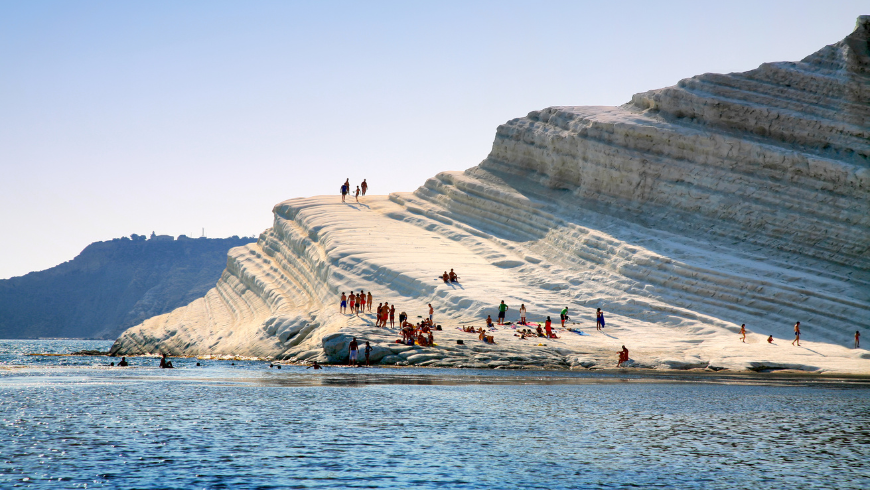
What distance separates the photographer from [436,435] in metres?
14.4

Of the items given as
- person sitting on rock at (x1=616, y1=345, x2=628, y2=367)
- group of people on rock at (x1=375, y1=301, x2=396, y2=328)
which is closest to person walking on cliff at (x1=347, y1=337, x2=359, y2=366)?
group of people on rock at (x1=375, y1=301, x2=396, y2=328)

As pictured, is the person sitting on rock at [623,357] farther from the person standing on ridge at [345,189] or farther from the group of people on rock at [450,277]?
the person standing on ridge at [345,189]

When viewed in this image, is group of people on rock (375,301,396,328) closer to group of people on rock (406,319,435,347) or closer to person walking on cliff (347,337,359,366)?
group of people on rock (406,319,435,347)

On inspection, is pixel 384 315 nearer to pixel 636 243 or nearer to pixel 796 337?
pixel 636 243

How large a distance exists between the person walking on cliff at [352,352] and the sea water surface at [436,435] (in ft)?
23.2

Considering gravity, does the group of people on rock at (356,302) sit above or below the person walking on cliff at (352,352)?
above

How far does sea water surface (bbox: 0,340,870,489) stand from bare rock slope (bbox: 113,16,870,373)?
390 inches

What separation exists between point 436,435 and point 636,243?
27.9 m

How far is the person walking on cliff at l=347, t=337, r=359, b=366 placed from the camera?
30906mm

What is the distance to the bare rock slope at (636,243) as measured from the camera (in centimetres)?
3319

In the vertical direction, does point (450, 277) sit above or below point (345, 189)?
below

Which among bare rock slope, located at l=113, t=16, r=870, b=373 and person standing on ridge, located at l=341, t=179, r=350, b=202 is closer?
bare rock slope, located at l=113, t=16, r=870, b=373

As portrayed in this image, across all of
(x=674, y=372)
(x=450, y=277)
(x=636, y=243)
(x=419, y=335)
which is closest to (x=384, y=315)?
(x=419, y=335)

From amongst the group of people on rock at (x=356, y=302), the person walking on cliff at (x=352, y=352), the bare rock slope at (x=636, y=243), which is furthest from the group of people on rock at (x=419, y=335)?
the group of people on rock at (x=356, y=302)
